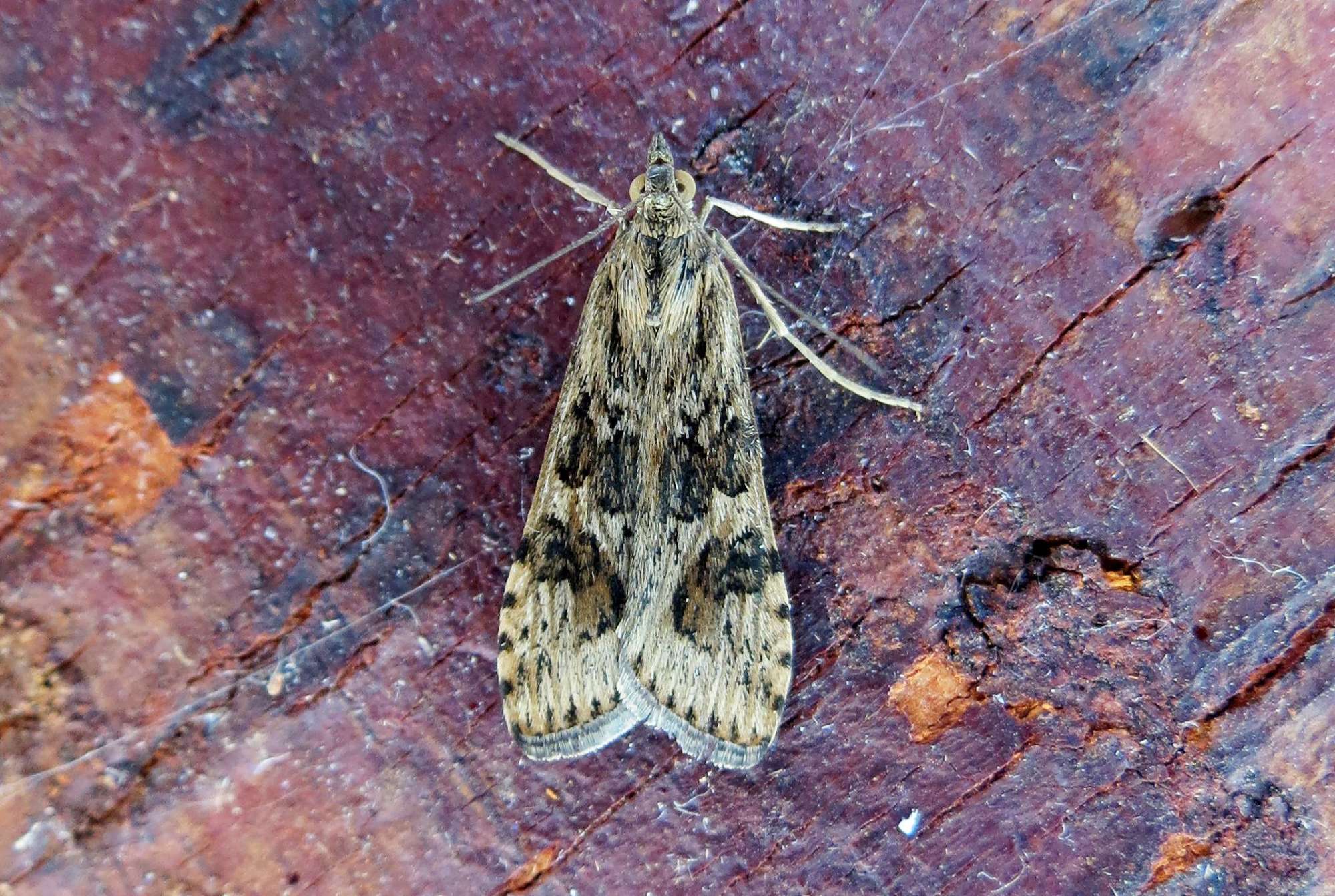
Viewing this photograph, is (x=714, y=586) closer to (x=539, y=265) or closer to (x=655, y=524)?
(x=655, y=524)

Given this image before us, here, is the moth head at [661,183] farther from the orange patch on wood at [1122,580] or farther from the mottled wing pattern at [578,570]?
the orange patch on wood at [1122,580]

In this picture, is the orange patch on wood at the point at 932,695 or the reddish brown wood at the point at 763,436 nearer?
the reddish brown wood at the point at 763,436

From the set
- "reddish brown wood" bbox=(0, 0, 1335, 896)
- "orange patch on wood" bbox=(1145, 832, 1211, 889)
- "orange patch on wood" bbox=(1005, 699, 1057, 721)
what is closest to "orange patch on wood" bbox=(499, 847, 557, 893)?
"reddish brown wood" bbox=(0, 0, 1335, 896)

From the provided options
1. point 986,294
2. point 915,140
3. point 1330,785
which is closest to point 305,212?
point 915,140

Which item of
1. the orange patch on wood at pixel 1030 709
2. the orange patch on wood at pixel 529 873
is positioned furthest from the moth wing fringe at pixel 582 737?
the orange patch on wood at pixel 1030 709

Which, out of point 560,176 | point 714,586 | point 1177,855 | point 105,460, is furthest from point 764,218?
point 1177,855

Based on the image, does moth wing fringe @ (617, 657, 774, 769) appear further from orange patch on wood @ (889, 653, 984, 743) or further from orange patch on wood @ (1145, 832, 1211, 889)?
orange patch on wood @ (1145, 832, 1211, 889)
